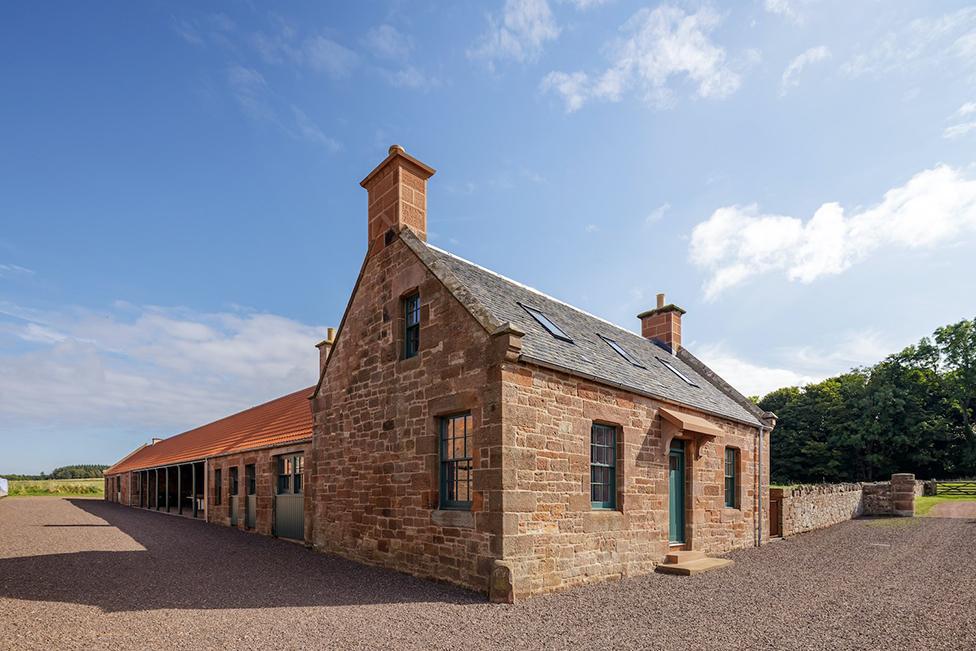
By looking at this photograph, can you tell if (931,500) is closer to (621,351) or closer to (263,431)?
(621,351)

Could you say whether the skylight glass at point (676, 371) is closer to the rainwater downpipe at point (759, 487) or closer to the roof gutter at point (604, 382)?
the roof gutter at point (604, 382)

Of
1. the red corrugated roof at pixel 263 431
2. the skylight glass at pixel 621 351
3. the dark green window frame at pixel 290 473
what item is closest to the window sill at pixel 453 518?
the skylight glass at pixel 621 351

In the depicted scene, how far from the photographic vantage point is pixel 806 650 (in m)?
6.76

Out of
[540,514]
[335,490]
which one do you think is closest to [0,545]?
[335,490]

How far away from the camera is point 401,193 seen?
12.9 m

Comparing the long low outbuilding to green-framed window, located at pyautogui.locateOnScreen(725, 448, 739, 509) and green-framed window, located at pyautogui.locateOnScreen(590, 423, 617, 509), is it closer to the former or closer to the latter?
green-framed window, located at pyautogui.locateOnScreen(590, 423, 617, 509)

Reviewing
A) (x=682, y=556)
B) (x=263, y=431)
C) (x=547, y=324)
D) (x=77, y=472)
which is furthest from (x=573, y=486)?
(x=77, y=472)

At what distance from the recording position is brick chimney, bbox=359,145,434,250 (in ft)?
42.1

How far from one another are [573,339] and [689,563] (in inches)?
203

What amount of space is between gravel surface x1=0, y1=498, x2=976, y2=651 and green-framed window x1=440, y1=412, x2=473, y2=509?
1425 mm

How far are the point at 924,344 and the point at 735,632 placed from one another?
50.3m

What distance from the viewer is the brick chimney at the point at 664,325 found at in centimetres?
2059

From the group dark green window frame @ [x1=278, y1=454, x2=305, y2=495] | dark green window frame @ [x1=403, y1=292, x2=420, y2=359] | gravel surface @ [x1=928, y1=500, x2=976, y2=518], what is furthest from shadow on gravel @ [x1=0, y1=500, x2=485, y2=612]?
gravel surface @ [x1=928, y1=500, x2=976, y2=518]

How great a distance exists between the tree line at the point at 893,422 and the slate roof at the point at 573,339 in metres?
31.8
